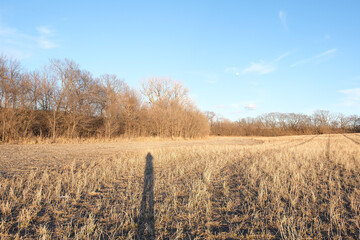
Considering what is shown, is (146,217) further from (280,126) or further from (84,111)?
(280,126)

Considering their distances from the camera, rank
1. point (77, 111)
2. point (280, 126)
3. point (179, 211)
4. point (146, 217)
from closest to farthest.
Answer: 1. point (146, 217)
2. point (179, 211)
3. point (77, 111)
4. point (280, 126)

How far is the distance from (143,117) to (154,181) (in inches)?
1063

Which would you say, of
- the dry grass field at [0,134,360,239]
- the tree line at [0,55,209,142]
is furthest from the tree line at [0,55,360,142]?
the dry grass field at [0,134,360,239]

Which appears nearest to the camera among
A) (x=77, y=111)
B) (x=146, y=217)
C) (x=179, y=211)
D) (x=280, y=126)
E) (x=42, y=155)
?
(x=146, y=217)

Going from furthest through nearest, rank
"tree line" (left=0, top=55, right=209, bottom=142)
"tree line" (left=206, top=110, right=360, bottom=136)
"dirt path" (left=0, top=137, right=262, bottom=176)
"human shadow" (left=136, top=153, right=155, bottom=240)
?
"tree line" (left=206, top=110, right=360, bottom=136) → "tree line" (left=0, top=55, right=209, bottom=142) → "dirt path" (left=0, top=137, right=262, bottom=176) → "human shadow" (left=136, top=153, right=155, bottom=240)

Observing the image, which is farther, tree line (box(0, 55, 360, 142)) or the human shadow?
tree line (box(0, 55, 360, 142))

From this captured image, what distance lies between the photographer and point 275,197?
399cm

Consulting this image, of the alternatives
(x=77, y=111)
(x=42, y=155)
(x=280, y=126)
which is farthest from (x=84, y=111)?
(x=280, y=126)

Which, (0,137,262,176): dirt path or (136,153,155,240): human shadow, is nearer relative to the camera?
(136,153,155,240): human shadow

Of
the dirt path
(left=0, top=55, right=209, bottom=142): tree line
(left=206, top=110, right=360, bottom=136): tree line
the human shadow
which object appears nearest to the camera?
the human shadow

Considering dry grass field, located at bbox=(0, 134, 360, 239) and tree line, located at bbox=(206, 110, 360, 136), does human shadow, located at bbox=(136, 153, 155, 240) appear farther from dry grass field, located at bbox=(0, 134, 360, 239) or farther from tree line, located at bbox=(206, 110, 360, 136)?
tree line, located at bbox=(206, 110, 360, 136)

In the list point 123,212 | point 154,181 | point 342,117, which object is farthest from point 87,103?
point 342,117

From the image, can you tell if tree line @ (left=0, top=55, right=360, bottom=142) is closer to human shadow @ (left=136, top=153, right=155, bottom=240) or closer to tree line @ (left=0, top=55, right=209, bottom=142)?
tree line @ (left=0, top=55, right=209, bottom=142)

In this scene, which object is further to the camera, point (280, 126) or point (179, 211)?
point (280, 126)
